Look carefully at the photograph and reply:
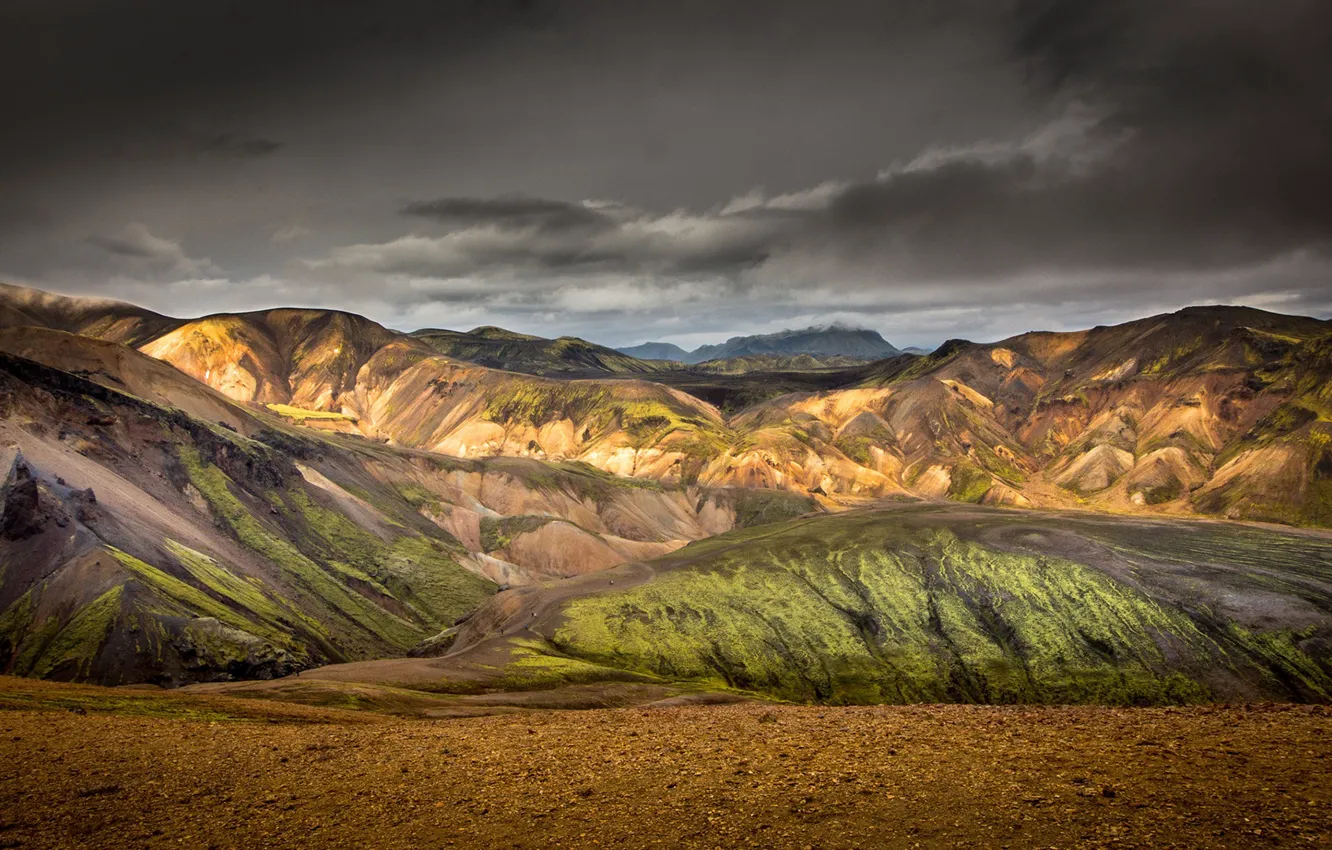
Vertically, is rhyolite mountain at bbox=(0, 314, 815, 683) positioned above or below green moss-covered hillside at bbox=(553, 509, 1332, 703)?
above

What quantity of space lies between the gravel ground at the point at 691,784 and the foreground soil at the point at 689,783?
0.38ft

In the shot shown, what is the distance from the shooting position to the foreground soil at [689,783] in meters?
23.0

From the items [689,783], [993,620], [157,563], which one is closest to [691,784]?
[689,783]

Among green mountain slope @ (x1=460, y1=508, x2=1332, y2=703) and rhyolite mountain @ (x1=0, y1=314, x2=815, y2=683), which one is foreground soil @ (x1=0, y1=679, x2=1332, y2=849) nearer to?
rhyolite mountain @ (x1=0, y1=314, x2=815, y2=683)

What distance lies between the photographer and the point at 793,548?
19012 centimetres

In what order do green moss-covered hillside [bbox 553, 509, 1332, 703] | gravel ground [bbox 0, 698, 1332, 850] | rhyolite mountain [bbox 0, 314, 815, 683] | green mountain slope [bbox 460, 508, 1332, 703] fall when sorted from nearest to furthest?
gravel ground [bbox 0, 698, 1332, 850] < rhyolite mountain [bbox 0, 314, 815, 683] < green mountain slope [bbox 460, 508, 1332, 703] < green moss-covered hillside [bbox 553, 509, 1332, 703]

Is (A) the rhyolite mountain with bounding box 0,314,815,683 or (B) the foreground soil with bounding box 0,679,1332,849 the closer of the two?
(B) the foreground soil with bounding box 0,679,1332,849

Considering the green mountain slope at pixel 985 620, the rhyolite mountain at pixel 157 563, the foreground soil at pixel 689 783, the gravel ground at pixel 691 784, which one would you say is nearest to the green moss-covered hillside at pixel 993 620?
the green mountain slope at pixel 985 620

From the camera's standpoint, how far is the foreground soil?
23.0m

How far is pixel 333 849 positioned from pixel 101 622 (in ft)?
374

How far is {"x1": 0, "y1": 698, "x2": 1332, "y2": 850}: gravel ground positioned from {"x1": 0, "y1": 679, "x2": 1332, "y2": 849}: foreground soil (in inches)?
4.6

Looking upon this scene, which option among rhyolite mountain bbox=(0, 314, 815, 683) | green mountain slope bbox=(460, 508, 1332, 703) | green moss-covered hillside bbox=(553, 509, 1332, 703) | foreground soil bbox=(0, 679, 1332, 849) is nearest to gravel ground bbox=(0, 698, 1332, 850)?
foreground soil bbox=(0, 679, 1332, 849)

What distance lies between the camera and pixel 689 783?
94.4 ft

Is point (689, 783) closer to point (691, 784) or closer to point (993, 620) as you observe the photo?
point (691, 784)
